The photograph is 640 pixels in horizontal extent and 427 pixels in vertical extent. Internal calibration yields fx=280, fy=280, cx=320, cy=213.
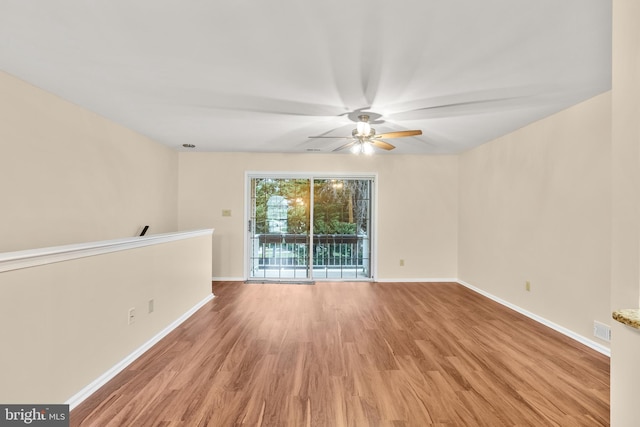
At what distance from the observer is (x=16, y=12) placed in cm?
147

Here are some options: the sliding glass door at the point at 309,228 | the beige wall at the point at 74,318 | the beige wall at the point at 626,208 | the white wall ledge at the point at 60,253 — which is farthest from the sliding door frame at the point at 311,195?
the beige wall at the point at 626,208

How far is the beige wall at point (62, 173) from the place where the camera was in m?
2.17

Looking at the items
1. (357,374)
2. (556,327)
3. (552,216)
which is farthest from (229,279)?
(552,216)

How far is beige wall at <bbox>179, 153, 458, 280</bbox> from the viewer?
4863mm

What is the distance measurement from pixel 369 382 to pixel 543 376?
4.27 ft

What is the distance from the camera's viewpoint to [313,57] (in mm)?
1876

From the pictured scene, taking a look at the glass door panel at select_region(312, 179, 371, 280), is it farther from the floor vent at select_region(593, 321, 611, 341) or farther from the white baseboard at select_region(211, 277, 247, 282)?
the floor vent at select_region(593, 321, 611, 341)

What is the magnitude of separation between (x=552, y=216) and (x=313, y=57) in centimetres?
296

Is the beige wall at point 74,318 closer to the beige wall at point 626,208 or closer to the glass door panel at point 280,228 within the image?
the glass door panel at point 280,228

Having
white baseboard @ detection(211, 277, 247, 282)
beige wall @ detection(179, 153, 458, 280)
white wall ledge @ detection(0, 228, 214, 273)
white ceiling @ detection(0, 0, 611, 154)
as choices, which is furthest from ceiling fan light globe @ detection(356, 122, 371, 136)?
white baseboard @ detection(211, 277, 247, 282)

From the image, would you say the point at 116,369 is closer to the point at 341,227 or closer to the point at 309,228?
the point at 309,228

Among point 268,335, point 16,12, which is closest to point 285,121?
point 16,12

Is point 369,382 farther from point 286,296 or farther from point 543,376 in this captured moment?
point 286,296

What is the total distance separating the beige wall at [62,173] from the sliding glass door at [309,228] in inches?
72.2
